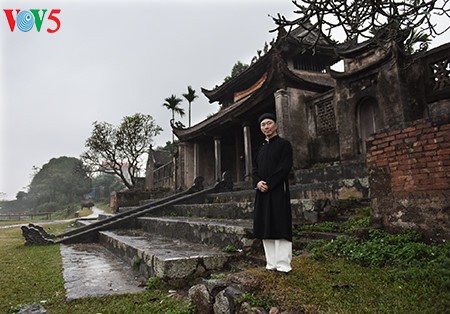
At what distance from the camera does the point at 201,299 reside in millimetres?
2793

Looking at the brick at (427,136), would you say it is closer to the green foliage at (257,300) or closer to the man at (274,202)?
the man at (274,202)

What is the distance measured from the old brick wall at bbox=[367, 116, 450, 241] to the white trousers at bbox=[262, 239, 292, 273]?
5.15 feet

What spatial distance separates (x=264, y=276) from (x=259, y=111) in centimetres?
1000

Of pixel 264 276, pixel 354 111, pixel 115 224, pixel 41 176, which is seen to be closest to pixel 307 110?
pixel 354 111

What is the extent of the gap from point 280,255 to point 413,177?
1870 mm

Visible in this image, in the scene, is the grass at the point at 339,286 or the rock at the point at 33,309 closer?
the grass at the point at 339,286

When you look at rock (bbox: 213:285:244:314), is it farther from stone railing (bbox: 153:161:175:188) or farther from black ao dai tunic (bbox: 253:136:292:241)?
stone railing (bbox: 153:161:175:188)

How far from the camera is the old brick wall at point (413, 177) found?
3.21 meters

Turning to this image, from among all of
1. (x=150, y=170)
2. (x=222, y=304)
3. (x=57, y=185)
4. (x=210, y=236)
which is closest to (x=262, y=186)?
(x=222, y=304)

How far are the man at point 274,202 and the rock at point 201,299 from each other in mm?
678

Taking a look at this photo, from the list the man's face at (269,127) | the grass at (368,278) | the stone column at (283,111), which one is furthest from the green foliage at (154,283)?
the stone column at (283,111)

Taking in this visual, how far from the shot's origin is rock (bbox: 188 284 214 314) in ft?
8.86

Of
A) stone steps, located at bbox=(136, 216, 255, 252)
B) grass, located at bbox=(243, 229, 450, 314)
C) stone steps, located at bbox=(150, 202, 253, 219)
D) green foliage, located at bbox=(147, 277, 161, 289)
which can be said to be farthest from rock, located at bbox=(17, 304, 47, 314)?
stone steps, located at bbox=(150, 202, 253, 219)

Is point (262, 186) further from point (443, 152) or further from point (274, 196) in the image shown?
point (443, 152)
